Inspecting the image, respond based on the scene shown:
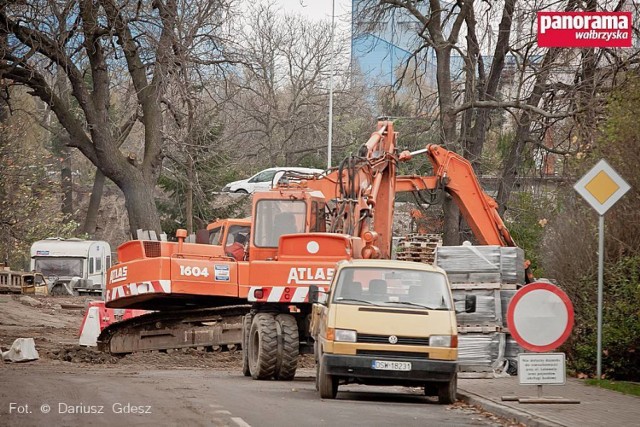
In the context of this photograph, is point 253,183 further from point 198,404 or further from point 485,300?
point 198,404

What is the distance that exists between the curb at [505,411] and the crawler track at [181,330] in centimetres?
848

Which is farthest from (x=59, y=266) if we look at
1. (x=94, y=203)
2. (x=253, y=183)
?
(x=94, y=203)

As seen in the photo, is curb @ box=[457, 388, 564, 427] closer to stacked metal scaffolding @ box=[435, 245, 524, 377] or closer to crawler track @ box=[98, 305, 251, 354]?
stacked metal scaffolding @ box=[435, 245, 524, 377]

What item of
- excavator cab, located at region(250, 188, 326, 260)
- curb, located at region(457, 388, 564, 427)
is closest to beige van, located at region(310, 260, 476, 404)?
curb, located at region(457, 388, 564, 427)

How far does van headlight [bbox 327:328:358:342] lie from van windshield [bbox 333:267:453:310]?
703 millimetres

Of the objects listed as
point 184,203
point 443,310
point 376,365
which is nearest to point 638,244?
point 443,310

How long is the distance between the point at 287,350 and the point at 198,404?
222 inches

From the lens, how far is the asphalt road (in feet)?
40.4

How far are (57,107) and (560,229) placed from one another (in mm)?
12924

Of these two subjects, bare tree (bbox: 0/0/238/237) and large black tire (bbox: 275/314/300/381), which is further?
bare tree (bbox: 0/0/238/237)

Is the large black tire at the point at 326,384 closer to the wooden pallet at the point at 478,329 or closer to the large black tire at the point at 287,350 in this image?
the large black tire at the point at 287,350

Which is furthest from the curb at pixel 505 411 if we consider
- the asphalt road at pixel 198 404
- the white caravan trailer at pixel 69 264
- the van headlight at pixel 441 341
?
the white caravan trailer at pixel 69 264

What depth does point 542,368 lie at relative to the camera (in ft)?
48.0

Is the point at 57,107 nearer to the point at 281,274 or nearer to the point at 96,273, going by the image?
the point at 281,274
